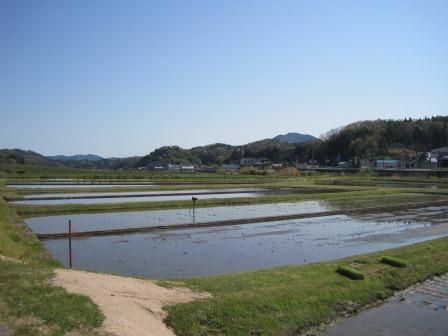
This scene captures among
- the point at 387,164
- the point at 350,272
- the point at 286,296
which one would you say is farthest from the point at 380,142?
the point at 286,296

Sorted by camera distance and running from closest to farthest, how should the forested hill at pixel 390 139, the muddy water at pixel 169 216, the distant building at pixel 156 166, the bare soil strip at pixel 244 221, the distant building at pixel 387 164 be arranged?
the bare soil strip at pixel 244 221 → the muddy water at pixel 169 216 → the distant building at pixel 387 164 → the forested hill at pixel 390 139 → the distant building at pixel 156 166

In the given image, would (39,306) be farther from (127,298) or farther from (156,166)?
(156,166)

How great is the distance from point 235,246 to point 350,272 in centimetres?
620

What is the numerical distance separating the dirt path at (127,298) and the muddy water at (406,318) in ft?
10.5

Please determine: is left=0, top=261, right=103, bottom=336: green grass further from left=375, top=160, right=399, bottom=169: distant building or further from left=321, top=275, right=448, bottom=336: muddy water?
left=375, top=160, right=399, bottom=169: distant building

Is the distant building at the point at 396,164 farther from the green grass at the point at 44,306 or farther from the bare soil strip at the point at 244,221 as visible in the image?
the green grass at the point at 44,306

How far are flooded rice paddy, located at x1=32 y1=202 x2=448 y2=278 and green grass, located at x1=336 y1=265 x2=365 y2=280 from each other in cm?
257

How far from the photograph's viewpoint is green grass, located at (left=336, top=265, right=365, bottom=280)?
11.6 metres

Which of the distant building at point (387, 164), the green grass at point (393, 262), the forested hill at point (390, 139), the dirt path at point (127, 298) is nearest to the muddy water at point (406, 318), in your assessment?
the green grass at point (393, 262)

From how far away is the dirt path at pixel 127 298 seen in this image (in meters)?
7.21

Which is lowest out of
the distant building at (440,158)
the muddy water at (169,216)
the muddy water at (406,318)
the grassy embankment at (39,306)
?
the muddy water at (406,318)

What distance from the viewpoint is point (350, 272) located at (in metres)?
11.7

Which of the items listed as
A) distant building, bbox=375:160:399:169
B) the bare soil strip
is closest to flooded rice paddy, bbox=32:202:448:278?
the bare soil strip

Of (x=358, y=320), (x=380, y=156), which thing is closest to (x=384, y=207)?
(x=358, y=320)
